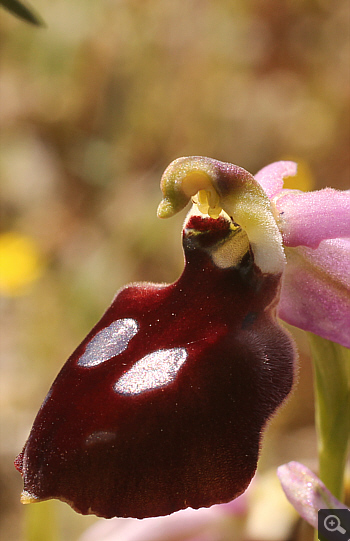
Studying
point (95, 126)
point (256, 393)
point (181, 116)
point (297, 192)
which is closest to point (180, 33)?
point (181, 116)

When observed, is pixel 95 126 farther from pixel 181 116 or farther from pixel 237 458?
pixel 237 458

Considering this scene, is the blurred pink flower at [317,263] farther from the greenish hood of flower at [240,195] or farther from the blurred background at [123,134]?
the blurred background at [123,134]

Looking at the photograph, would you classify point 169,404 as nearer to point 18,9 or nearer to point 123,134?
point 18,9

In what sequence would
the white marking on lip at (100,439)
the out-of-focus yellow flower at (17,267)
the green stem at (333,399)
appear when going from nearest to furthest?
the white marking on lip at (100,439) → the green stem at (333,399) → the out-of-focus yellow flower at (17,267)

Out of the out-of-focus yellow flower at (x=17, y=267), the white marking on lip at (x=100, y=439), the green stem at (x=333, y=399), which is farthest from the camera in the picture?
the out-of-focus yellow flower at (x=17, y=267)

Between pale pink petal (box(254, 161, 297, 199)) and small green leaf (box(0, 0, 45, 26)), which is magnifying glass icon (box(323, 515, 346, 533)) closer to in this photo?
pale pink petal (box(254, 161, 297, 199))

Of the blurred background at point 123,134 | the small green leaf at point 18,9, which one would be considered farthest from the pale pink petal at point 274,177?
the blurred background at point 123,134

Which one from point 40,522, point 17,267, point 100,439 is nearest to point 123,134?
point 17,267

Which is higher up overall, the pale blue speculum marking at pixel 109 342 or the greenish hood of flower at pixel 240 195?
the greenish hood of flower at pixel 240 195
